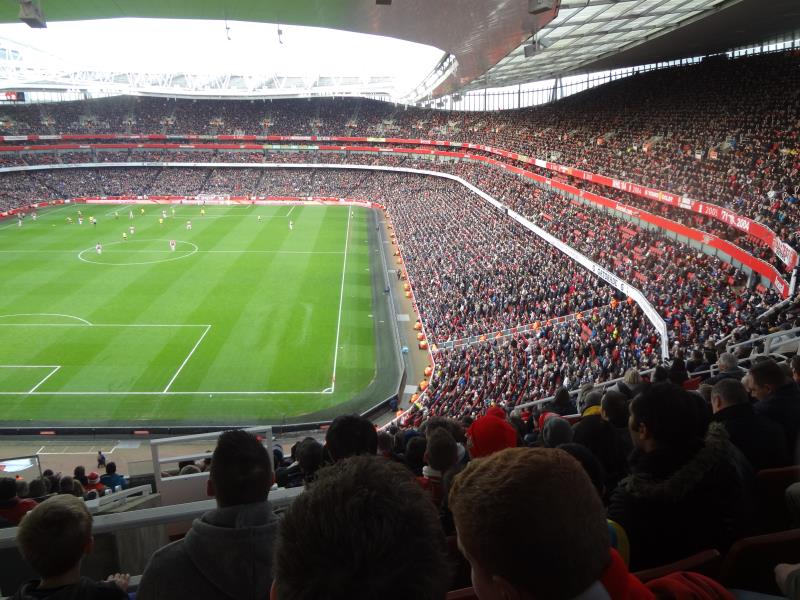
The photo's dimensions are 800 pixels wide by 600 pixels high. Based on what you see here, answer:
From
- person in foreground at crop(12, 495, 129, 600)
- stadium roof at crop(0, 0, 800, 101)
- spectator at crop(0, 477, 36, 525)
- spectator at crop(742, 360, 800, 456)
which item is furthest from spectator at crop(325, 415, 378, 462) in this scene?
stadium roof at crop(0, 0, 800, 101)

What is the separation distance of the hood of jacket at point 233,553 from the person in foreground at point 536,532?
1009 millimetres

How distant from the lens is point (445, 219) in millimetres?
43875

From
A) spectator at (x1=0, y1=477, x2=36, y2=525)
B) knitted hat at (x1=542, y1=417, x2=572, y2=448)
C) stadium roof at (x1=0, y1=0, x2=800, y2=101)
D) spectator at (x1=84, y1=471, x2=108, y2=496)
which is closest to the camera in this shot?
knitted hat at (x1=542, y1=417, x2=572, y2=448)

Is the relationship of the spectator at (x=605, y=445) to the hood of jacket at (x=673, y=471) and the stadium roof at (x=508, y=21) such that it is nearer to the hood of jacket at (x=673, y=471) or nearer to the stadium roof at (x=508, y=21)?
the hood of jacket at (x=673, y=471)

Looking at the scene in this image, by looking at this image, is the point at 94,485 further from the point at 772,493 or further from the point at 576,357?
the point at 576,357

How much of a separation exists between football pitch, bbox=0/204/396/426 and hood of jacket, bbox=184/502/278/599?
57.9 ft

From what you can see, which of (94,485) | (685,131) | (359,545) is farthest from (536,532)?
(685,131)

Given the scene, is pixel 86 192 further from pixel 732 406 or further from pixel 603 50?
pixel 732 406

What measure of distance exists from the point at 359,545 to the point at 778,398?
4255 millimetres

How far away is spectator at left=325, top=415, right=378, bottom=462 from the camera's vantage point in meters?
3.63

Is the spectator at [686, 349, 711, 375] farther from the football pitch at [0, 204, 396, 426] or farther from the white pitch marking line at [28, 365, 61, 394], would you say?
the white pitch marking line at [28, 365, 61, 394]

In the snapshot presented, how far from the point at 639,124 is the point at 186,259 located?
30.4m

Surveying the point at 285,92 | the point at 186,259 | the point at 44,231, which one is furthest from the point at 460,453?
the point at 285,92

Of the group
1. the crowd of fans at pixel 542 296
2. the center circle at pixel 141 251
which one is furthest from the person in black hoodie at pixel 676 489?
the center circle at pixel 141 251
